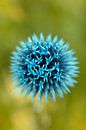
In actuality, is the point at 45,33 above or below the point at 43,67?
above

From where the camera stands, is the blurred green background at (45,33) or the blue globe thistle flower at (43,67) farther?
the blurred green background at (45,33)

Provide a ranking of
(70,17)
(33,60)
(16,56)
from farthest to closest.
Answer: (70,17) → (16,56) → (33,60)

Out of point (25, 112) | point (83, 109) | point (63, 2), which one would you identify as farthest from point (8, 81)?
point (63, 2)

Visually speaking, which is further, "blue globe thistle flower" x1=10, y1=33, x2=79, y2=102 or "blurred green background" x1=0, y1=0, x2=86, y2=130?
"blurred green background" x1=0, y1=0, x2=86, y2=130

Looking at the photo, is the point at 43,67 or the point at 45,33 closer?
the point at 43,67

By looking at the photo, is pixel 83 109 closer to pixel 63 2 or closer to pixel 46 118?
A: pixel 46 118
